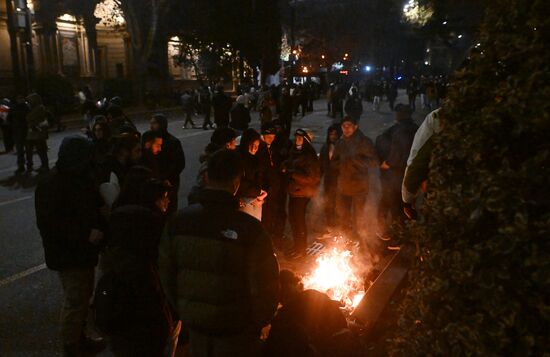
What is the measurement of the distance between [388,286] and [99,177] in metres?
2.83

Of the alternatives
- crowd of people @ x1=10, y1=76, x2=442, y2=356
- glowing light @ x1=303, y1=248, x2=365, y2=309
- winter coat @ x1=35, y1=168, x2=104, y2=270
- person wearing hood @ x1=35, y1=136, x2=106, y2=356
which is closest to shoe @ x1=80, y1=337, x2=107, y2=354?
crowd of people @ x1=10, y1=76, x2=442, y2=356

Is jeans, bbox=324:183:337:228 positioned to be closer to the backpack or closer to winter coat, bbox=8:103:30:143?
the backpack

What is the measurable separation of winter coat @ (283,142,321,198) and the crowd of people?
0.05 feet

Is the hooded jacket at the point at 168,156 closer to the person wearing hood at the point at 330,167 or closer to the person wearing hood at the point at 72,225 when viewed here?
the person wearing hood at the point at 330,167

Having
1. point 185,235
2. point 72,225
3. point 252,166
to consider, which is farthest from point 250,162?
point 185,235

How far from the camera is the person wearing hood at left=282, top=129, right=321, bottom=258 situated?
6.54 m

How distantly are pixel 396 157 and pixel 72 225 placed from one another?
4.23 meters

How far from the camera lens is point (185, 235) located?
259 centimetres

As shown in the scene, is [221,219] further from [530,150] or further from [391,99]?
[391,99]

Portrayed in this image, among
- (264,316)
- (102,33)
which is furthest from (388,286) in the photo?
(102,33)

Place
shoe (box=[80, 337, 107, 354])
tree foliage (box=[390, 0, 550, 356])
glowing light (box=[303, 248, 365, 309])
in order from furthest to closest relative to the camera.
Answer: glowing light (box=[303, 248, 365, 309]) → shoe (box=[80, 337, 107, 354]) → tree foliage (box=[390, 0, 550, 356])

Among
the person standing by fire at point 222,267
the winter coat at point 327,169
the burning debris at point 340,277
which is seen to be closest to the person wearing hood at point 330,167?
the winter coat at point 327,169

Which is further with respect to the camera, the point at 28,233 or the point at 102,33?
the point at 102,33

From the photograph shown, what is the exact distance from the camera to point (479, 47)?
1.85 metres
